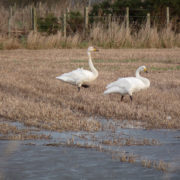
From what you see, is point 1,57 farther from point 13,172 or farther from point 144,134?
point 13,172

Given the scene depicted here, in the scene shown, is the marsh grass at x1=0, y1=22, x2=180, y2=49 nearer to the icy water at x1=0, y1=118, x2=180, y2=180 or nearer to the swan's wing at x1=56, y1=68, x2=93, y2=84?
the swan's wing at x1=56, y1=68, x2=93, y2=84

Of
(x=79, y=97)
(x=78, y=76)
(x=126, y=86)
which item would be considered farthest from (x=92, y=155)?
(x=78, y=76)

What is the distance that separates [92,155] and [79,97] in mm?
4418

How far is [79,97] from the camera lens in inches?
400

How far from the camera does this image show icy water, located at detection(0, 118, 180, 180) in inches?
198

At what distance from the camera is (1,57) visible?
754 inches

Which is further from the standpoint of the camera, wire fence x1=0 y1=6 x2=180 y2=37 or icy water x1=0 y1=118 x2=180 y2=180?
wire fence x1=0 y1=6 x2=180 y2=37

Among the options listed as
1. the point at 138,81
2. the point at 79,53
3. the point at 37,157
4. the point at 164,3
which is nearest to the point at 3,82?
the point at 138,81

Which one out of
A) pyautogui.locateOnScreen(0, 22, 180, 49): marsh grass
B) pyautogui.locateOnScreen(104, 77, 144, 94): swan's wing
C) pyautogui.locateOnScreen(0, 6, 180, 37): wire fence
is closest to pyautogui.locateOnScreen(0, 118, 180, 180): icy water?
pyautogui.locateOnScreen(104, 77, 144, 94): swan's wing

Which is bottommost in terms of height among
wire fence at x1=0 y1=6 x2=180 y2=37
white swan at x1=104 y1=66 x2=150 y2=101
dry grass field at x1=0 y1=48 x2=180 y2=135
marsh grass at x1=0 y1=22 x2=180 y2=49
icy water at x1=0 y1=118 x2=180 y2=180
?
icy water at x1=0 y1=118 x2=180 y2=180

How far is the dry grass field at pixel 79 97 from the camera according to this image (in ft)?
26.0

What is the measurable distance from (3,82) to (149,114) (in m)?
5.15

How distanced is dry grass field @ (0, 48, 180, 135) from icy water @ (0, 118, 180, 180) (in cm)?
57

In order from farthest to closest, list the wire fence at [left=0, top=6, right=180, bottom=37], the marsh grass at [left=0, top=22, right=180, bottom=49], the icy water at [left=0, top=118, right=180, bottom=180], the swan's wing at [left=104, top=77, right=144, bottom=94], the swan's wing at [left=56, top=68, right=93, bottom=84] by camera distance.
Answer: the wire fence at [left=0, top=6, right=180, bottom=37] → the marsh grass at [left=0, top=22, right=180, bottom=49] → the swan's wing at [left=56, top=68, right=93, bottom=84] → the swan's wing at [left=104, top=77, right=144, bottom=94] → the icy water at [left=0, top=118, right=180, bottom=180]
